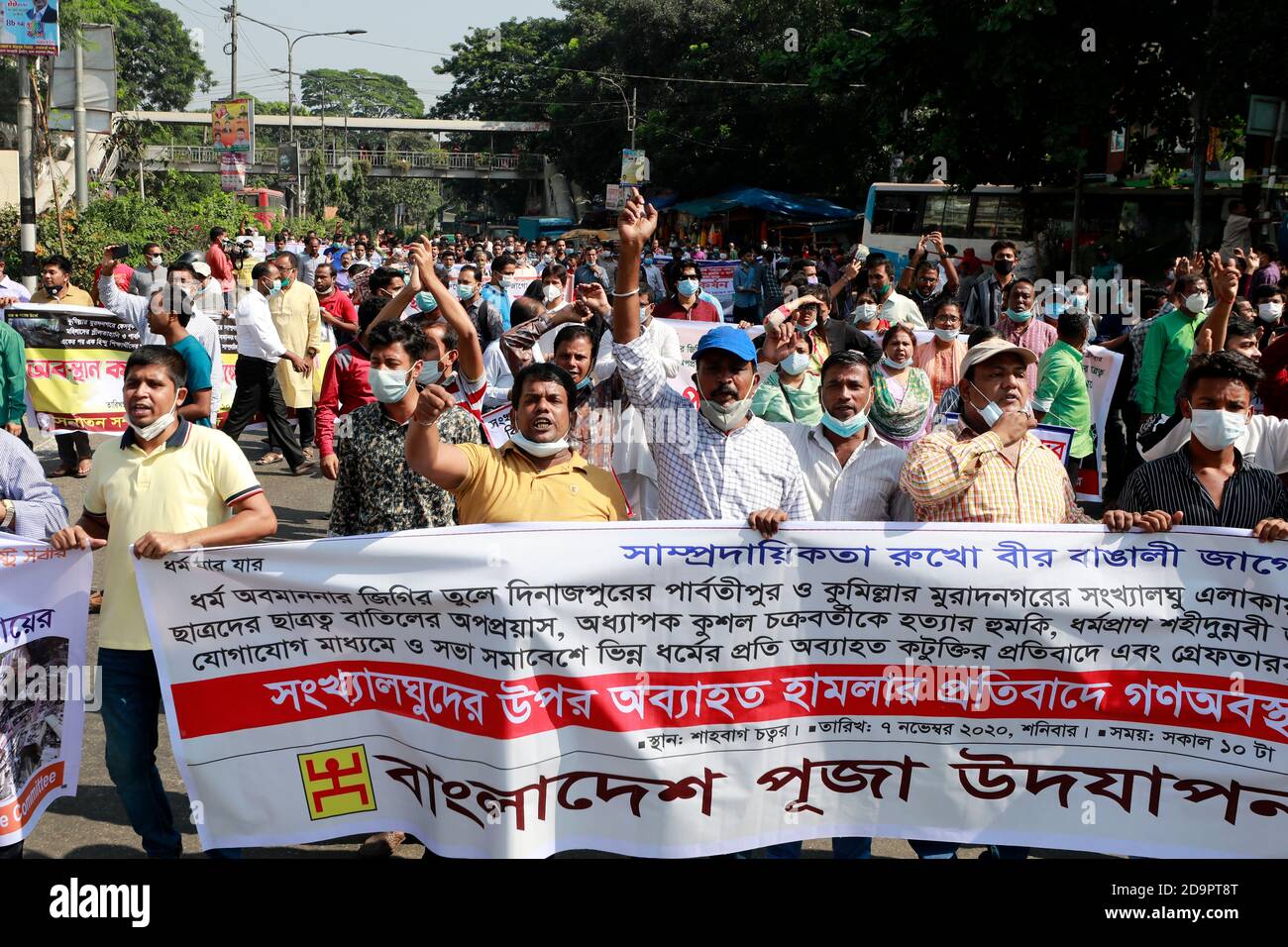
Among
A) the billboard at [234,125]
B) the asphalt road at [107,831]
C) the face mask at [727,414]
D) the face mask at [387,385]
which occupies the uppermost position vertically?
→ the billboard at [234,125]

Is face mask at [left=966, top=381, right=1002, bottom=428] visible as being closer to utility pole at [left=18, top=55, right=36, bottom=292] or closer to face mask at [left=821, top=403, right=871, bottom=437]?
face mask at [left=821, top=403, right=871, bottom=437]

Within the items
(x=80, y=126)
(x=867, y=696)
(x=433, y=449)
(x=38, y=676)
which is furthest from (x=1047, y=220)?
(x=38, y=676)

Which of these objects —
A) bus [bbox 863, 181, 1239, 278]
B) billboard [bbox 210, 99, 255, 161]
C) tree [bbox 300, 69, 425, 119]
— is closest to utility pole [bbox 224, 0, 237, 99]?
billboard [bbox 210, 99, 255, 161]

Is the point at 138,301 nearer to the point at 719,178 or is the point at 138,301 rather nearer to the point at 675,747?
the point at 675,747

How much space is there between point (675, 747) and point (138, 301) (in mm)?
9140

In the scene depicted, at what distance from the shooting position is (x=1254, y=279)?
13195 mm

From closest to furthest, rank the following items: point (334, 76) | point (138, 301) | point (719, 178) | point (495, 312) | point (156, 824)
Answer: point (156, 824) < point (495, 312) < point (138, 301) < point (719, 178) < point (334, 76)

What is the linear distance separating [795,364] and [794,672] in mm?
2523

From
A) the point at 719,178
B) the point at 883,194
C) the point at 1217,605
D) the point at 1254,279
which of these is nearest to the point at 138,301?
the point at 1217,605

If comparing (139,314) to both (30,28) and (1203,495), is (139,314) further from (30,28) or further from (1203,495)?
(1203,495)

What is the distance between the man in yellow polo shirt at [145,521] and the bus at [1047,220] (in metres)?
22.8

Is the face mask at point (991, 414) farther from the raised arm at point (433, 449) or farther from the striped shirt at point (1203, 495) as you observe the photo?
the raised arm at point (433, 449)

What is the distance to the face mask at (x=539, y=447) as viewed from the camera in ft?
13.2

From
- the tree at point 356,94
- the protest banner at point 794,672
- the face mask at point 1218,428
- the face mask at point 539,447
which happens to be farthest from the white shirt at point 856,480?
the tree at point 356,94
